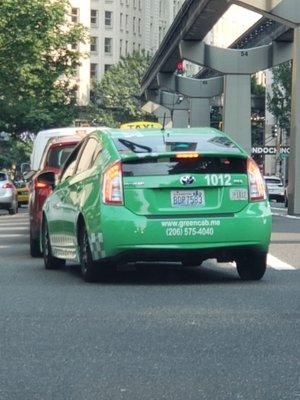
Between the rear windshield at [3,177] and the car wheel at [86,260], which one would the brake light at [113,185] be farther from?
the rear windshield at [3,177]

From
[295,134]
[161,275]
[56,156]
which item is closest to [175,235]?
[161,275]

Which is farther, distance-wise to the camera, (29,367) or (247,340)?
(247,340)

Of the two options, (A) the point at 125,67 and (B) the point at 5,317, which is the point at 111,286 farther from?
(A) the point at 125,67

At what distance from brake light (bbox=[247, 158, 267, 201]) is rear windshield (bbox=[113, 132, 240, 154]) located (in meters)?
0.19

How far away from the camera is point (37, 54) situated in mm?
70562

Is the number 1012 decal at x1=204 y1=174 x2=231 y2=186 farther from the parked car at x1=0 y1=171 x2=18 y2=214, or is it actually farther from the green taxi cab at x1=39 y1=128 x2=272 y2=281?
the parked car at x1=0 y1=171 x2=18 y2=214

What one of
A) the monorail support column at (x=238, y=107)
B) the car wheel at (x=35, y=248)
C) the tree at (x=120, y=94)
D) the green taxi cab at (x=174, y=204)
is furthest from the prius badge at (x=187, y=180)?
the tree at (x=120, y=94)

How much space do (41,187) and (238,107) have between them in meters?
46.8

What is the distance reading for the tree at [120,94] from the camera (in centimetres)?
14462

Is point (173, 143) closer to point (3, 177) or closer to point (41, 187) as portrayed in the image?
point (41, 187)

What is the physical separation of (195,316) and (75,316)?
0.84 m

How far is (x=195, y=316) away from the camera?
10.9m

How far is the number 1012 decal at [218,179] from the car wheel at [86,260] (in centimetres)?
126

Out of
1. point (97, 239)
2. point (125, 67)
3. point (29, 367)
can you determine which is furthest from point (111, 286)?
point (125, 67)
